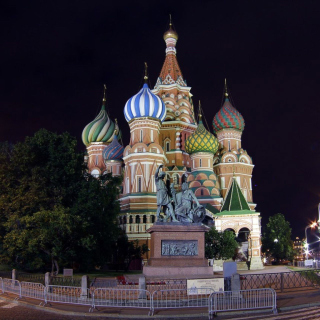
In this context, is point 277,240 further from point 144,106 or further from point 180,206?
point 180,206

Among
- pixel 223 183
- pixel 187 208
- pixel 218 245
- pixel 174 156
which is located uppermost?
pixel 174 156

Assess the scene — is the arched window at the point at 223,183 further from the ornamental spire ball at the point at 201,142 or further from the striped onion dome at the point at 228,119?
the striped onion dome at the point at 228,119

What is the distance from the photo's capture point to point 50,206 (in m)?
26.0

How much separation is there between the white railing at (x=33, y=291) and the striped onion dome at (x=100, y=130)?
42.2 meters

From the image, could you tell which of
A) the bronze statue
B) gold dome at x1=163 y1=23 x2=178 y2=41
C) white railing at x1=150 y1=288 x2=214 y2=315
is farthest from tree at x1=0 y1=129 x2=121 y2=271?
gold dome at x1=163 y1=23 x2=178 y2=41

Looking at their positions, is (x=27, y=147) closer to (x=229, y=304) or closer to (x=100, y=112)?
(x=229, y=304)

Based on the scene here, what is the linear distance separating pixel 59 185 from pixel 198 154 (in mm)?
26426

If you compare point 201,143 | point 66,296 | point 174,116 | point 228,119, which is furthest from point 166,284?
point 228,119

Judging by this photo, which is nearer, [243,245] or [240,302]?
[240,302]

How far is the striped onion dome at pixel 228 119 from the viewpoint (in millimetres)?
55938

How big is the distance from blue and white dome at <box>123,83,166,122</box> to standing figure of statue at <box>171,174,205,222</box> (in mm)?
28681

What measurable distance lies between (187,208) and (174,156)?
3407cm

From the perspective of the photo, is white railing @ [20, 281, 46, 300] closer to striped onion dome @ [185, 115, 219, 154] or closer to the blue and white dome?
the blue and white dome

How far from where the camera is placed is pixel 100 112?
200 feet
